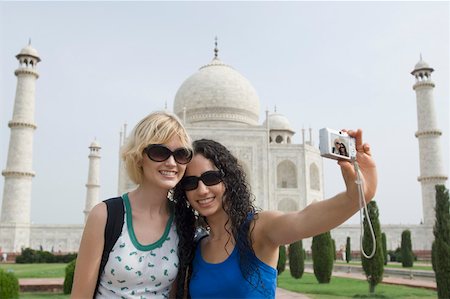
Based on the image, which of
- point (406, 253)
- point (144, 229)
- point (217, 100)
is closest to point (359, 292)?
point (144, 229)

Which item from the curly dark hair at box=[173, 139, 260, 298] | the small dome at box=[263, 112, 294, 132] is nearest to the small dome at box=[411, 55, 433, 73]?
the small dome at box=[263, 112, 294, 132]

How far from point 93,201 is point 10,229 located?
8.16m

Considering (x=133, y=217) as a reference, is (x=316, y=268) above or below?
below

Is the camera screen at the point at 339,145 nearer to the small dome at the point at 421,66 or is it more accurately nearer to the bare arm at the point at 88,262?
the bare arm at the point at 88,262

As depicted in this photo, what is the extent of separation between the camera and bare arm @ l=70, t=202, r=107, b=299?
58.2 inches

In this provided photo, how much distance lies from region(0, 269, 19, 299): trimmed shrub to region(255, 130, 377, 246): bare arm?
532cm

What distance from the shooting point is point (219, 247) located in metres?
1.64

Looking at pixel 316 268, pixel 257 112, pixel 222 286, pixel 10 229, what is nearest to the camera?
pixel 222 286

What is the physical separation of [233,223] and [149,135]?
46 centimetres

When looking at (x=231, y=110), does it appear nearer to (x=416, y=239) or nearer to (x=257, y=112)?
(x=257, y=112)

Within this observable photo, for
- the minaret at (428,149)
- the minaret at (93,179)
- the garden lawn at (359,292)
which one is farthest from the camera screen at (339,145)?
the minaret at (93,179)

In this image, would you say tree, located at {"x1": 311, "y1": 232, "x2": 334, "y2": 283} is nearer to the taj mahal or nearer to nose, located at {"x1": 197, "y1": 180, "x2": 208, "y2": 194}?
nose, located at {"x1": 197, "y1": 180, "x2": 208, "y2": 194}

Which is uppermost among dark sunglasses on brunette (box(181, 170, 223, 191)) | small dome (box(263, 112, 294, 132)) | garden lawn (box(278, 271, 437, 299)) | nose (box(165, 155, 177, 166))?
small dome (box(263, 112, 294, 132))

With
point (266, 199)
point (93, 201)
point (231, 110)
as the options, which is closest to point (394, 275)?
point (266, 199)
